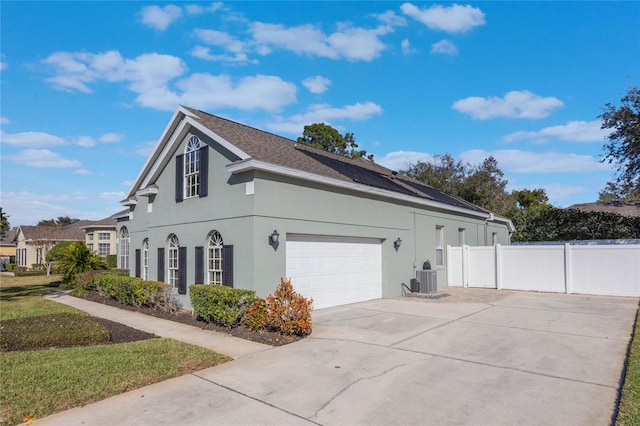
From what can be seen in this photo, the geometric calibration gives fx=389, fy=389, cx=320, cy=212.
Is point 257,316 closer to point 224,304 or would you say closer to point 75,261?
point 224,304

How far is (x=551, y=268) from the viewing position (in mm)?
15297

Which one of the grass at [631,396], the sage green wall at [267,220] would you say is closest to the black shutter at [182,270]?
the sage green wall at [267,220]

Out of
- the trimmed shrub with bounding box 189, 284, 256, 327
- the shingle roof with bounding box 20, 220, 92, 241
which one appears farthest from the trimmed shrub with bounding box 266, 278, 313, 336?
the shingle roof with bounding box 20, 220, 92, 241

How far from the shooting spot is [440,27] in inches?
503

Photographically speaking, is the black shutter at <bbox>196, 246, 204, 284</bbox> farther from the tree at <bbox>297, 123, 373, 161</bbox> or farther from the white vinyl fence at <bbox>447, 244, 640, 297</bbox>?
the tree at <bbox>297, 123, 373, 161</bbox>

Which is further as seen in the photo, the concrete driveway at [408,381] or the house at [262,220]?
the house at [262,220]

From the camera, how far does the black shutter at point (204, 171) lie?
11500mm

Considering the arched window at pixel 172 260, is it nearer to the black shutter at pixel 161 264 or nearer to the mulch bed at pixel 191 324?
the black shutter at pixel 161 264

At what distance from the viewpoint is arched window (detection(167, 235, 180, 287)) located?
42.9ft

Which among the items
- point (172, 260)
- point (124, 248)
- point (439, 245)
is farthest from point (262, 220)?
point (124, 248)

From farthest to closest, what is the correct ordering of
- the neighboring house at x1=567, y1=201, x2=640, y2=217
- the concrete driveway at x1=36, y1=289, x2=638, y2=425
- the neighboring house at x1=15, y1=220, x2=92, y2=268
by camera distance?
the neighboring house at x1=15, y1=220, x2=92, y2=268 < the neighboring house at x1=567, y1=201, x2=640, y2=217 < the concrete driveway at x1=36, y1=289, x2=638, y2=425

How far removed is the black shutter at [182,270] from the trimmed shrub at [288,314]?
4.44m

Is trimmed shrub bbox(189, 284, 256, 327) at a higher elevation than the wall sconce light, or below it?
below

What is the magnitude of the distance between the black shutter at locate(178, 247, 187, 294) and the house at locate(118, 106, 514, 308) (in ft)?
0.10
